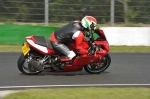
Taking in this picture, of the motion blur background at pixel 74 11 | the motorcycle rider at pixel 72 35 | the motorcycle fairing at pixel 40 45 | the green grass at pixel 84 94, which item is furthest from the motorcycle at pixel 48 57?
the motion blur background at pixel 74 11

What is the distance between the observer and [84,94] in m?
7.41

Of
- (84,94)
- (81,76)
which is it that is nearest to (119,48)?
(81,76)

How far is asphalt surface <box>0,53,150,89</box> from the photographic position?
9.14 m

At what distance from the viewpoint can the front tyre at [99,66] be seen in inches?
402

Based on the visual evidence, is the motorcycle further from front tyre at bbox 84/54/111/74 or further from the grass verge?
the grass verge

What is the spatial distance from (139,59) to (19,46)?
505 centimetres

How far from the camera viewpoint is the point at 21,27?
1606 cm

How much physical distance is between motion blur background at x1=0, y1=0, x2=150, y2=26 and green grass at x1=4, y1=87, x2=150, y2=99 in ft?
30.4

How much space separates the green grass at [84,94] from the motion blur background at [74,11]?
30.4 feet

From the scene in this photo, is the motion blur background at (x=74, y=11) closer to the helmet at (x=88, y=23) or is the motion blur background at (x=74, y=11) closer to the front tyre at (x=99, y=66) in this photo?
the front tyre at (x=99, y=66)

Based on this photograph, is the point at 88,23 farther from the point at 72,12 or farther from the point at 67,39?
the point at 72,12

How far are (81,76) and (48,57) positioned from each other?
95 centimetres

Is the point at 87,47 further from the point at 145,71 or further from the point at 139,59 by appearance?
the point at 139,59

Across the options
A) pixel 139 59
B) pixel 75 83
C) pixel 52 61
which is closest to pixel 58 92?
pixel 75 83
